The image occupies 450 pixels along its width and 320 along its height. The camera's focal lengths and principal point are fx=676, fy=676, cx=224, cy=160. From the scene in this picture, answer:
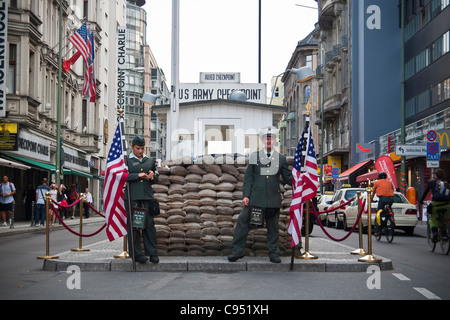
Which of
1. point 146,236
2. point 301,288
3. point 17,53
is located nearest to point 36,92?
point 17,53

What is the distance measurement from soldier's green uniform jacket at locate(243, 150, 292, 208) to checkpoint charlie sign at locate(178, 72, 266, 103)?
7814 mm

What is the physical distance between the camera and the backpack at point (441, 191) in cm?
1378

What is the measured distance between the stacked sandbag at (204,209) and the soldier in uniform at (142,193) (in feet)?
3.66

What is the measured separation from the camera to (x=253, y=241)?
37.1 feet

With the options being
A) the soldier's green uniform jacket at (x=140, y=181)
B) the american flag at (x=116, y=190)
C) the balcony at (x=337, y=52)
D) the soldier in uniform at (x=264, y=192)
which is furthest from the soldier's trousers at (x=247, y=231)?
the balcony at (x=337, y=52)

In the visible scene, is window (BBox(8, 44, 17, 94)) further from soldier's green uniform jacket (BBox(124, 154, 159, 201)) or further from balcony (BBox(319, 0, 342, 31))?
balcony (BBox(319, 0, 342, 31))

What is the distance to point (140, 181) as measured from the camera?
Result: 1019cm

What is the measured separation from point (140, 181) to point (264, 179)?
6.23ft

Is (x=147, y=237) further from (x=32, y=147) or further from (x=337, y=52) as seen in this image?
(x=337, y=52)

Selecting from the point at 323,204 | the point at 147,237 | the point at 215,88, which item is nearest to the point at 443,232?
the point at 147,237

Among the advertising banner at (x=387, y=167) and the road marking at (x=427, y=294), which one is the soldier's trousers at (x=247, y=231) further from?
the advertising banner at (x=387, y=167)

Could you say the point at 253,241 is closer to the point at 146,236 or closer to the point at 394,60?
the point at 146,236
